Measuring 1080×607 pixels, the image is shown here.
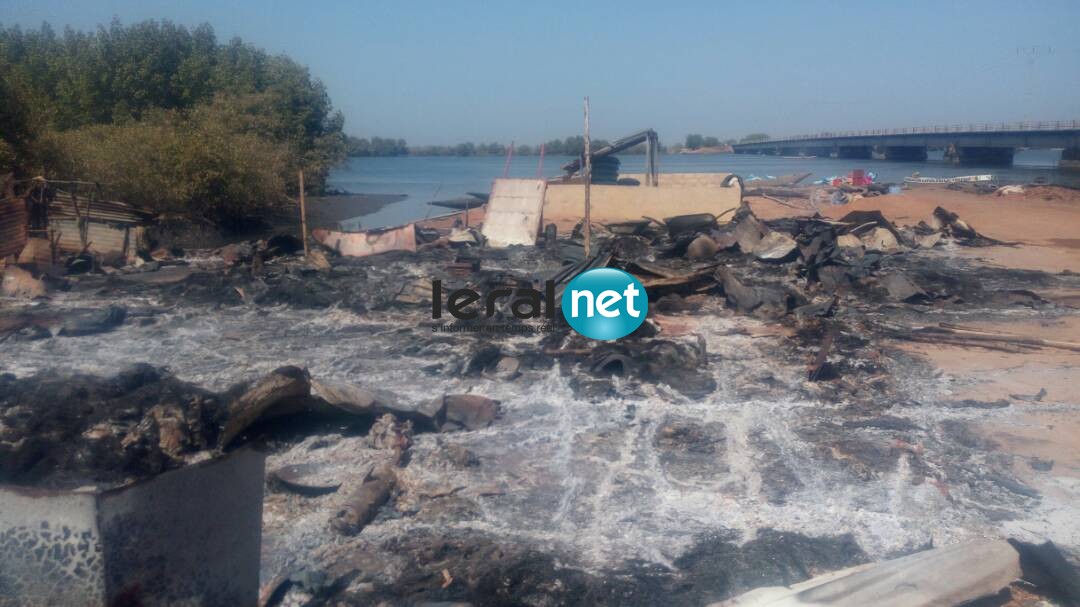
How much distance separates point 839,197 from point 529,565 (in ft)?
76.8

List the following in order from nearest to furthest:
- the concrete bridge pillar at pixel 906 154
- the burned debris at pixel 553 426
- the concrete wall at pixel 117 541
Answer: the concrete wall at pixel 117 541 < the burned debris at pixel 553 426 < the concrete bridge pillar at pixel 906 154

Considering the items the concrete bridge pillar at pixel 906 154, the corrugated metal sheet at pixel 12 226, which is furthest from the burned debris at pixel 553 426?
the concrete bridge pillar at pixel 906 154

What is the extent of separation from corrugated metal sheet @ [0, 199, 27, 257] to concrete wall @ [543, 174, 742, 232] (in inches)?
406

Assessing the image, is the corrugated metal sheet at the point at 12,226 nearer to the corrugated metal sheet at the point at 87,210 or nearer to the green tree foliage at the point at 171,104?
the corrugated metal sheet at the point at 87,210

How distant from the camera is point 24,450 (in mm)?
5328

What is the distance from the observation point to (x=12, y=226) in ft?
41.4

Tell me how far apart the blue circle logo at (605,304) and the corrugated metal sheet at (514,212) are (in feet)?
17.9

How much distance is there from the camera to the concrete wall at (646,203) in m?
17.5

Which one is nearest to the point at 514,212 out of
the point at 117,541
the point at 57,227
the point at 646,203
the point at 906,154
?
the point at 646,203

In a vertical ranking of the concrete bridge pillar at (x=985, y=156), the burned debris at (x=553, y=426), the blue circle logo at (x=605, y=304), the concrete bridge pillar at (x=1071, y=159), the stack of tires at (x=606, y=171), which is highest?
the concrete bridge pillar at (x=985, y=156)

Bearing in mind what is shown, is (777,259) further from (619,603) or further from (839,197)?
(839,197)

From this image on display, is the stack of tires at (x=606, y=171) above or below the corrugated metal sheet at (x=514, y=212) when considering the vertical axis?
above

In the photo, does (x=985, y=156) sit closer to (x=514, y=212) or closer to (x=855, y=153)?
(x=855, y=153)

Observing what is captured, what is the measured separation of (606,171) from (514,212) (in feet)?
25.8
